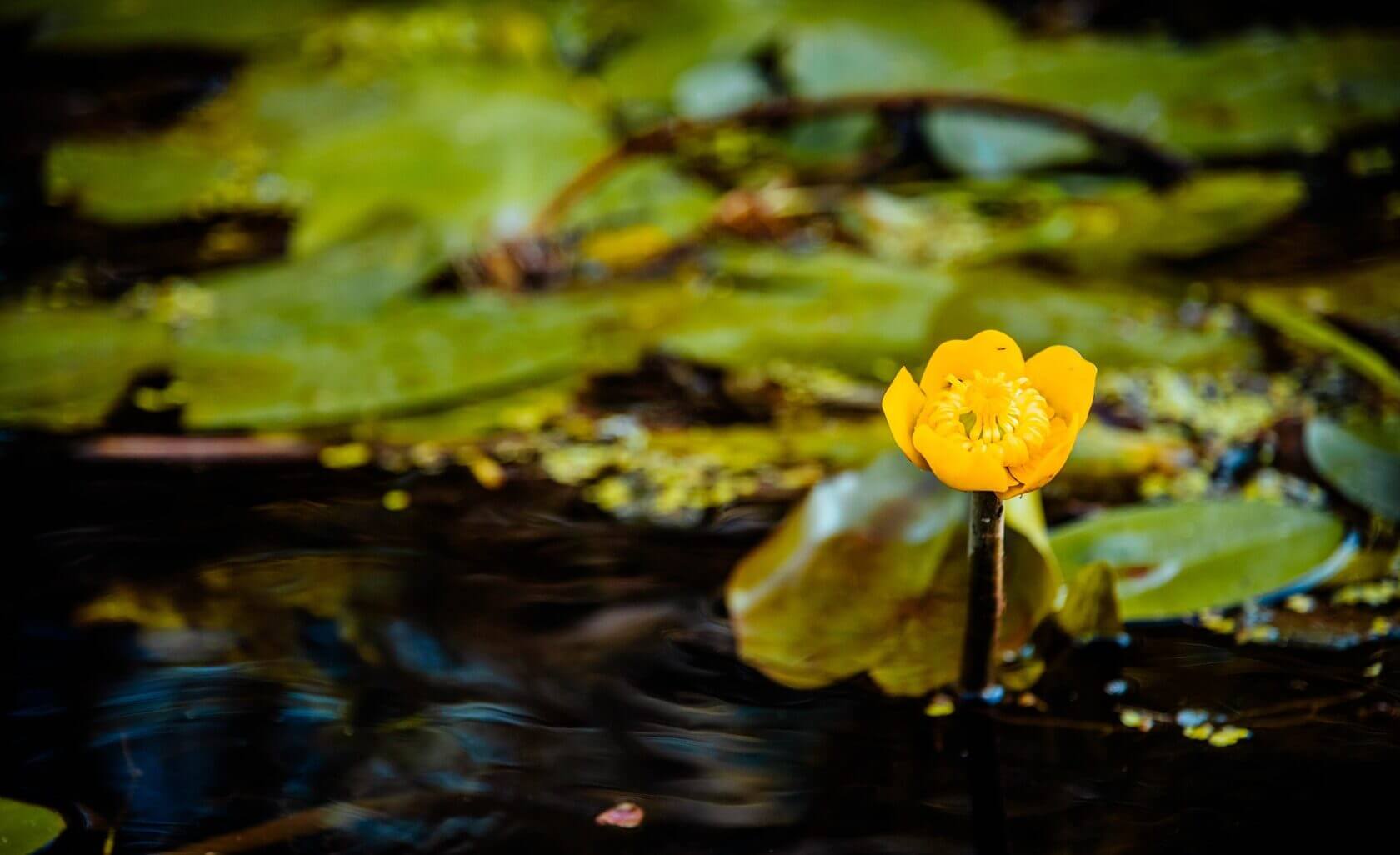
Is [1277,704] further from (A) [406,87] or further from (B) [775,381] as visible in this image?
(A) [406,87]

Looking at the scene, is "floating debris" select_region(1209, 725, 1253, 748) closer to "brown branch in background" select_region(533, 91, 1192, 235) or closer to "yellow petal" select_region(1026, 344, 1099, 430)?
"yellow petal" select_region(1026, 344, 1099, 430)

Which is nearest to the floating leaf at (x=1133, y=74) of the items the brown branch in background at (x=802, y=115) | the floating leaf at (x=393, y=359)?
the brown branch in background at (x=802, y=115)

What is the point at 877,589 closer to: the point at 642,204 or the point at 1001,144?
the point at 642,204

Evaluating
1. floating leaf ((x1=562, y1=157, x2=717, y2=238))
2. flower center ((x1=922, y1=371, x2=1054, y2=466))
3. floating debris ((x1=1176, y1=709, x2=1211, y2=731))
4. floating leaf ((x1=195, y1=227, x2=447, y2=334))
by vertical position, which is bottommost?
floating debris ((x1=1176, y1=709, x2=1211, y2=731))

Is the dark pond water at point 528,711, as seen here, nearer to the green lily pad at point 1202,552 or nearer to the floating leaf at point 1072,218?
the green lily pad at point 1202,552

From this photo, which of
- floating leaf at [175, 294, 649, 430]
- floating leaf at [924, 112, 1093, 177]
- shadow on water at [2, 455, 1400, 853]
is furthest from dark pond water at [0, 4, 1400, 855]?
floating leaf at [924, 112, 1093, 177]

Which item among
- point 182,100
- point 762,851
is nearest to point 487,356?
point 762,851
